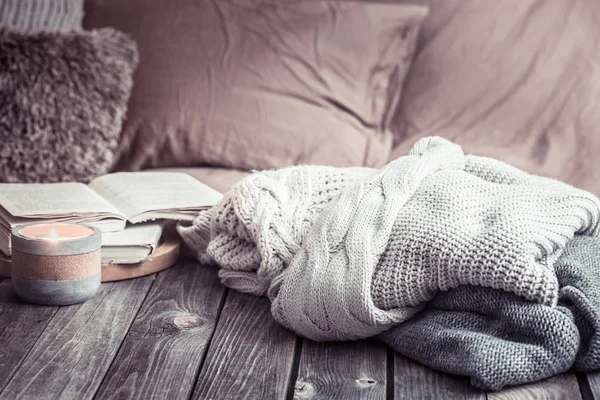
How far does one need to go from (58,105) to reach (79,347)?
719 mm

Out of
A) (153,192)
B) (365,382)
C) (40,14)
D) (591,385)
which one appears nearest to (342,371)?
(365,382)

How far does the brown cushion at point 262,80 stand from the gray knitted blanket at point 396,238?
50cm

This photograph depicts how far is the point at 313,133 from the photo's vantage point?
1744mm

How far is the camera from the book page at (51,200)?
4.21ft

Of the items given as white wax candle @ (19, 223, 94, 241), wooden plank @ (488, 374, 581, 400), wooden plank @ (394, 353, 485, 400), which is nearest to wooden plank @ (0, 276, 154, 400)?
white wax candle @ (19, 223, 94, 241)

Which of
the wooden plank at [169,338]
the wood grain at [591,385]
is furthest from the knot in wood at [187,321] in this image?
the wood grain at [591,385]

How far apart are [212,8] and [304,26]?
0.75 feet

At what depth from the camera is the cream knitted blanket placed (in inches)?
39.4

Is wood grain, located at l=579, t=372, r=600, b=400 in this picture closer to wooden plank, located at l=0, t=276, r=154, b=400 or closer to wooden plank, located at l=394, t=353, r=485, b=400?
wooden plank, located at l=394, t=353, r=485, b=400

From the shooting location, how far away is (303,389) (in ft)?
3.19

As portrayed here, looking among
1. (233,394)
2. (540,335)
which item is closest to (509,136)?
(540,335)

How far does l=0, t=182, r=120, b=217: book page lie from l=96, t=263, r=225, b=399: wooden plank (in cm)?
17

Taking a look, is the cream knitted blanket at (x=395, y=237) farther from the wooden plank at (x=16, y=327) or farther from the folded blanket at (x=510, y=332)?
the wooden plank at (x=16, y=327)

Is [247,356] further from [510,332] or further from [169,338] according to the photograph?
[510,332]
